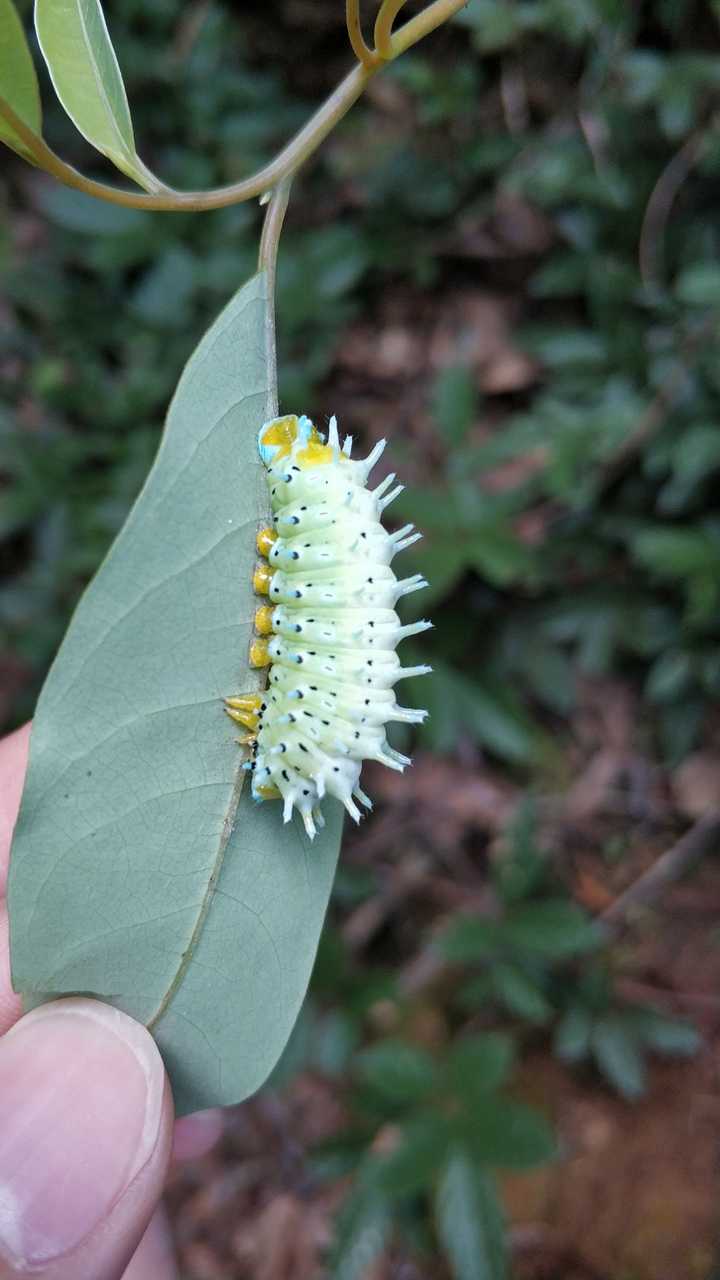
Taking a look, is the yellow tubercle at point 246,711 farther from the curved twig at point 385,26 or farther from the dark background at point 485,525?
the dark background at point 485,525

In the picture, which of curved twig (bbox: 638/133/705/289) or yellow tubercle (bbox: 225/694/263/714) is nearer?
yellow tubercle (bbox: 225/694/263/714)

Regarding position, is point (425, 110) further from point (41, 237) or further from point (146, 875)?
point (146, 875)

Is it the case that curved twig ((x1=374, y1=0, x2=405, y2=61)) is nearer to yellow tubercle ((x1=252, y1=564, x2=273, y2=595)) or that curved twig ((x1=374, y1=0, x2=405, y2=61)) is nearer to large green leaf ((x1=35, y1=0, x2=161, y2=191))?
large green leaf ((x1=35, y1=0, x2=161, y2=191))

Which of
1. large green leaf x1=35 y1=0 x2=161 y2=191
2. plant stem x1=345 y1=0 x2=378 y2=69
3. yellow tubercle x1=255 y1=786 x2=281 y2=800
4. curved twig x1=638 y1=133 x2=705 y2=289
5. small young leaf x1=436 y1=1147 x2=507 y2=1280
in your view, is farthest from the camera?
curved twig x1=638 y1=133 x2=705 y2=289

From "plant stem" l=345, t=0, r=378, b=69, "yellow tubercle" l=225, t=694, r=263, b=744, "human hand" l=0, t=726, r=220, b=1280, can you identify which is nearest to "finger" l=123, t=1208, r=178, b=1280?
"human hand" l=0, t=726, r=220, b=1280

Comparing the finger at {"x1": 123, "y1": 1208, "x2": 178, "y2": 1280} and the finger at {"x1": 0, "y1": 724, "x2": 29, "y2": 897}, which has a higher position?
the finger at {"x1": 0, "y1": 724, "x2": 29, "y2": 897}

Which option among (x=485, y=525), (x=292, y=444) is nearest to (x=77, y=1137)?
(x=292, y=444)

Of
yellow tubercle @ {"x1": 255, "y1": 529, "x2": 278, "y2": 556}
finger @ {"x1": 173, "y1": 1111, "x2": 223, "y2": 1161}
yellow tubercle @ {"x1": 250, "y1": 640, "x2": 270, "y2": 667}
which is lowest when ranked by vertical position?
finger @ {"x1": 173, "y1": 1111, "x2": 223, "y2": 1161}
